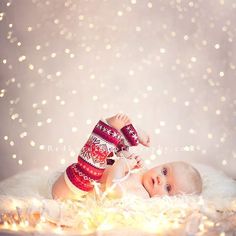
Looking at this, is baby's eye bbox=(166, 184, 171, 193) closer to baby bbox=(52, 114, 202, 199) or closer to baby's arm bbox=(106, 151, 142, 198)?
baby bbox=(52, 114, 202, 199)

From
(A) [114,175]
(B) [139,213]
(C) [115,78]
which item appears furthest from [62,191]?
(C) [115,78]

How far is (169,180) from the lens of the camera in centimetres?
→ 138

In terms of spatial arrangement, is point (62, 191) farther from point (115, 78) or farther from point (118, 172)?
point (115, 78)

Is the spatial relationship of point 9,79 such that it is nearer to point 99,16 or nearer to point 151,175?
point 99,16

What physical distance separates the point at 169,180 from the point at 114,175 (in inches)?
6.3

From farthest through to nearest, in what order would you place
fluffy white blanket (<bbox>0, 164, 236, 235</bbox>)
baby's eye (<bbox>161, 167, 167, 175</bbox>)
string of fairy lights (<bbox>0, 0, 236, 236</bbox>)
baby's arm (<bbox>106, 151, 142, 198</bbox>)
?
string of fairy lights (<bbox>0, 0, 236, 236</bbox>) < baby's eye (<bbox>161, 167, 167, 175</bbox>) < baby's arm (<bbox>106, 151, 142, 198</bbox>) < fluffy white blanket (<bbox>0, 164, 236, 235</bbox>)

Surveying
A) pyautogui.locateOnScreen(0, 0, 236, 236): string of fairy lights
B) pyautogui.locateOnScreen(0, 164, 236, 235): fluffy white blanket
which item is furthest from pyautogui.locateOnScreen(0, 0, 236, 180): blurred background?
pyautogui.locateOnScreen(0, 164, 236, 235): fluffy white blanket

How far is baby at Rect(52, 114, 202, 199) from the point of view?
135 cm

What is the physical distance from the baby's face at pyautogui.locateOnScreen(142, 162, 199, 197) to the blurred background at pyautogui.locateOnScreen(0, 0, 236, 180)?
0.40 m

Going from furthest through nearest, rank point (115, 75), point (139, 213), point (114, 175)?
point (115, 75)
point (114, 175)
point (139, 213)

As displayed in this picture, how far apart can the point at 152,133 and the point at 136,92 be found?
0.51 feet

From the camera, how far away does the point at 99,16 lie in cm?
176

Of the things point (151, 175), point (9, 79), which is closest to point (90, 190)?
point (151, 175)

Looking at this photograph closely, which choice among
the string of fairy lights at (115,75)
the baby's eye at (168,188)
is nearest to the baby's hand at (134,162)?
the baby's eye at (168,188)
